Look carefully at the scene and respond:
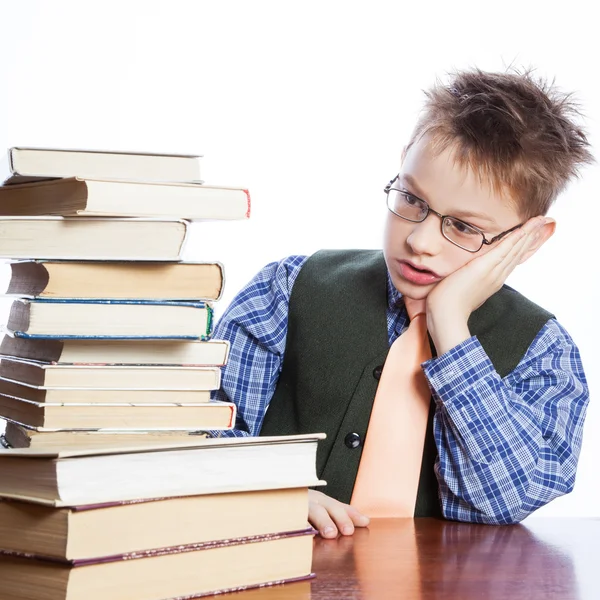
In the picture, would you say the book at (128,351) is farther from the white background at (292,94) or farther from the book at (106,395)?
the white background at (292,94)

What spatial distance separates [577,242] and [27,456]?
2.44 meters

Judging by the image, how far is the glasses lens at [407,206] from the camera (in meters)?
1.48

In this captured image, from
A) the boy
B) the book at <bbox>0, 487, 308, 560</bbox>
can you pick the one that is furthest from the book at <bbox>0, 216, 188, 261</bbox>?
the boy

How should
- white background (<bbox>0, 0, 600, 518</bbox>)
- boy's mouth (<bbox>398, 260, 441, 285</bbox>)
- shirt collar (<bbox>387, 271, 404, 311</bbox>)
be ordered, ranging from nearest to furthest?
boy's mouth (<bbox>398, 260, 441, 285</bbox>), shirt collar (<bbox>387, 271, 404, 311</bbox>), white background (<bbox>0, 0, 600, 518</bbox>)

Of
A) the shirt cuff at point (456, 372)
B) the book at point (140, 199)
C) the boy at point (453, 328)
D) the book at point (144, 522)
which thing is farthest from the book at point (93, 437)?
the shirt cuff at point (456, 372)

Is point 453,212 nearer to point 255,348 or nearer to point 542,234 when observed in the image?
point 542,234

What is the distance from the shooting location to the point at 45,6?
283cm

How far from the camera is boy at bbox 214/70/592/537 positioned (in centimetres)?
142

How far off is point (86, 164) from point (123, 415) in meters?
0.26

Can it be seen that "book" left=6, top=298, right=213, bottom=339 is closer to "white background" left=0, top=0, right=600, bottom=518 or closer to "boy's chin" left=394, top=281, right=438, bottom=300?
"boy's chin" left=394, top=281, right=438, bottom=300

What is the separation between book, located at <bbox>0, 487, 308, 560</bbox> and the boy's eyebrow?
2.13 feet

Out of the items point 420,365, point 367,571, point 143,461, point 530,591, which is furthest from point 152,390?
point 420,365

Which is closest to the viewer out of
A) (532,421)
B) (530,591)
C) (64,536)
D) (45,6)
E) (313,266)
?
(64,536)

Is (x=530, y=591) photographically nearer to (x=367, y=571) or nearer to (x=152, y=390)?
(x=367, y=571)
